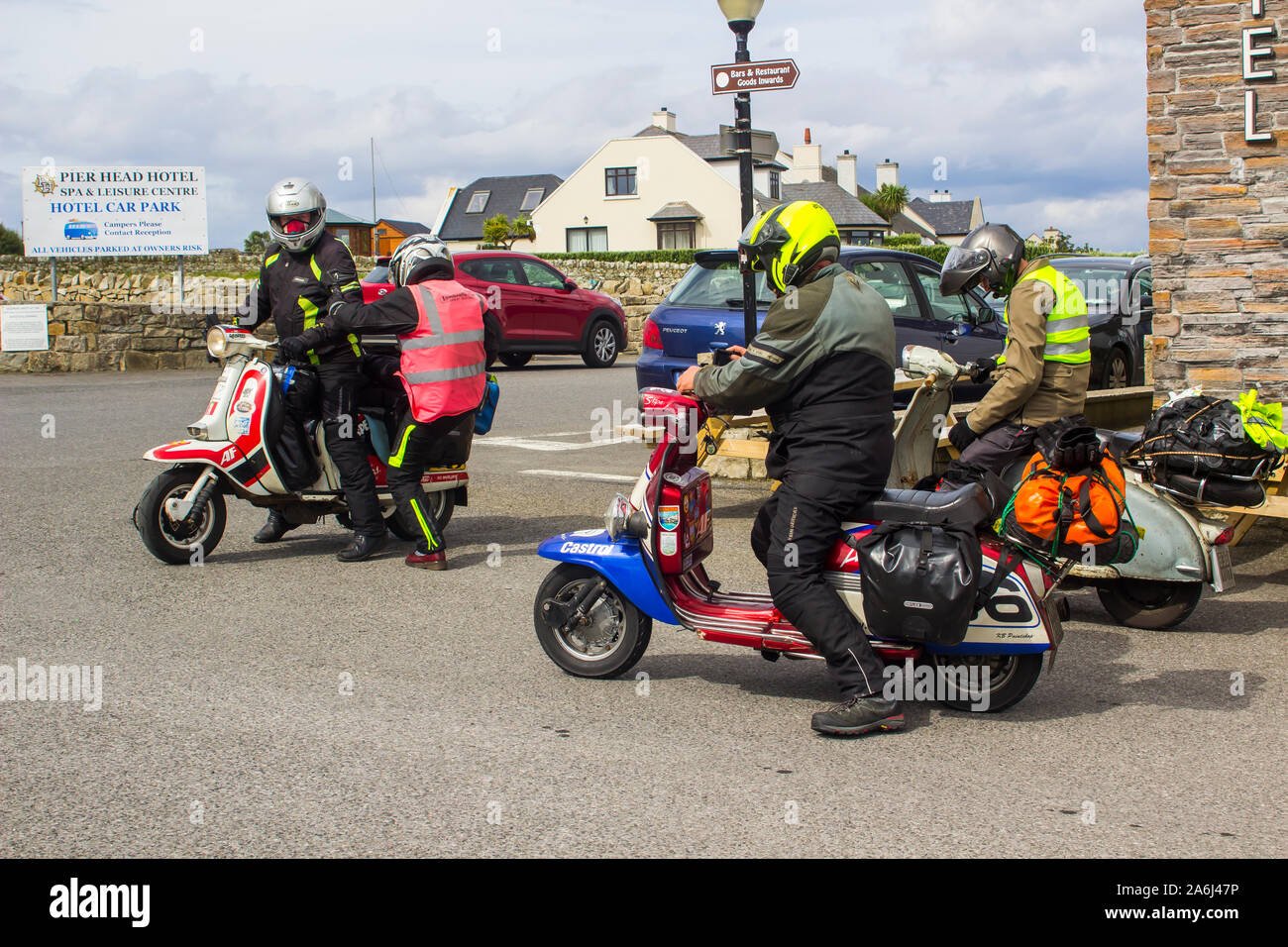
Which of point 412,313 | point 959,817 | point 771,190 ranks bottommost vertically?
point 959,817

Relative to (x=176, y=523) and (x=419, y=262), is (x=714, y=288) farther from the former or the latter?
(x=176, y=523)

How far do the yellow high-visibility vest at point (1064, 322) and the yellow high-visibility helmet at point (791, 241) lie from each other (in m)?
1.60

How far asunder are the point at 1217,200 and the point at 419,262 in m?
5.02

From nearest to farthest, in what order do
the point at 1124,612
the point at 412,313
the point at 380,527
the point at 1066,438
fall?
the point at 1066,438, the point at 1124,612, the point at 412,313, the point at 380,527

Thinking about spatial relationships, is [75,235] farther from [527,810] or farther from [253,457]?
[527,810]

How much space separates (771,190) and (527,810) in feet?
221

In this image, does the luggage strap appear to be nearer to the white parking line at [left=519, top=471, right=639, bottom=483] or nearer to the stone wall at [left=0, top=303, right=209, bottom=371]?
the white parking line at [left=519, top=471, right=639, bottom=483]

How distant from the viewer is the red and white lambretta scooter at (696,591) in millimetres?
4785

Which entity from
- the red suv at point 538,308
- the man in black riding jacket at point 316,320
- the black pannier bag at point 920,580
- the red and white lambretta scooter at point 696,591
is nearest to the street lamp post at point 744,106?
the man in black riding jacket at point 316,320

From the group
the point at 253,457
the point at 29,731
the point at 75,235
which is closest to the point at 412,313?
the point at 253,457

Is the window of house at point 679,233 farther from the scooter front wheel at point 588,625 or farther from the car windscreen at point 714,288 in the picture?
the scooter front wheel at point 588,625

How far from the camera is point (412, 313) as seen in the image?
745 cm

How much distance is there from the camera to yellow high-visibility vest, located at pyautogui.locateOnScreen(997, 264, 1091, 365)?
6.11 meters

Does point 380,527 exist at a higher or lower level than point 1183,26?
lower
